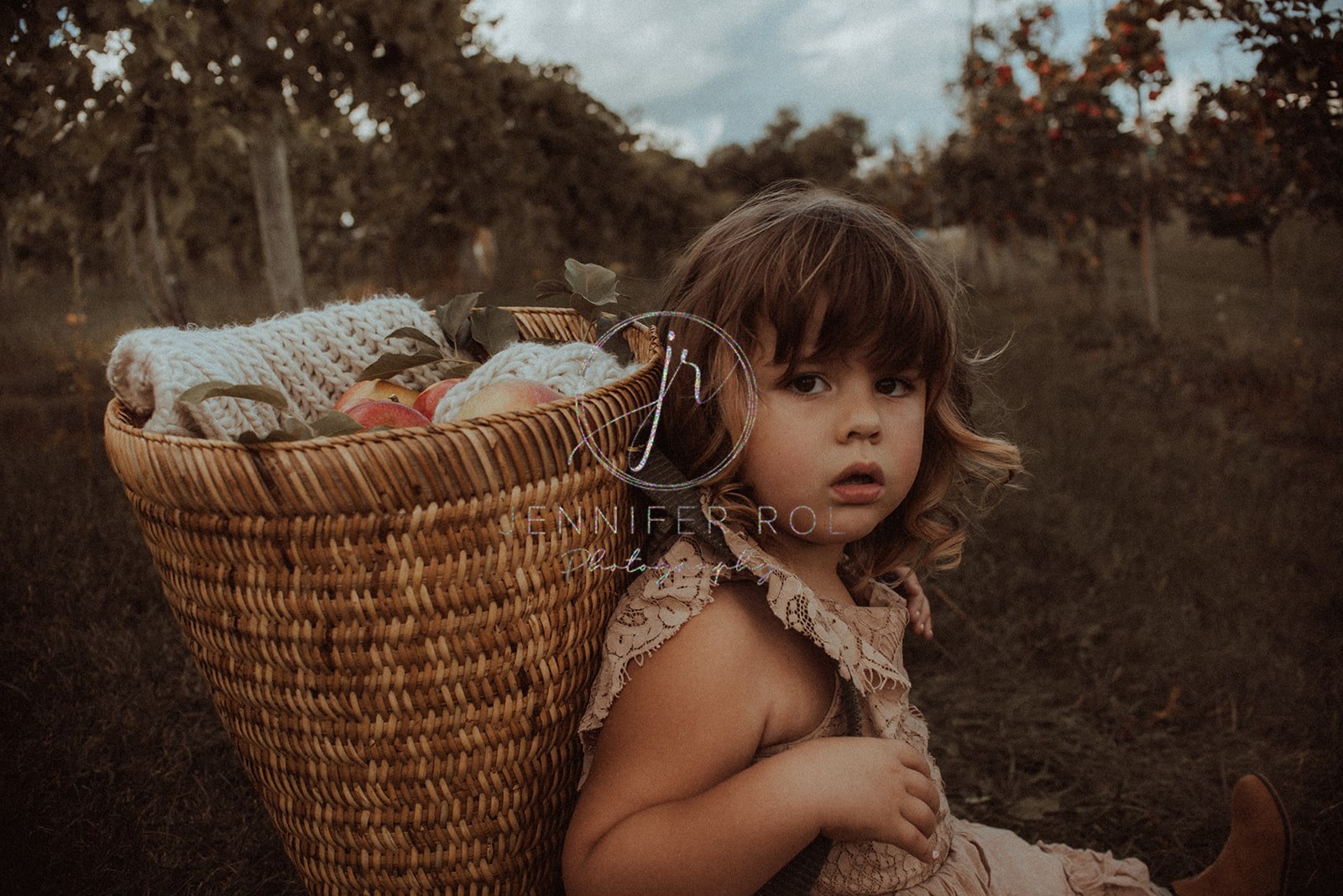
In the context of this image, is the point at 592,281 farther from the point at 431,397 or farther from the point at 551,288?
the point at 431,397

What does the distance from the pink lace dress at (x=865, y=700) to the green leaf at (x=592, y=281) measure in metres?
0.48

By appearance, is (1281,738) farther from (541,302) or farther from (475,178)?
(475,178)

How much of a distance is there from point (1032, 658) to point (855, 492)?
71.8 inches

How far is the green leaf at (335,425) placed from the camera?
1012 millimetres

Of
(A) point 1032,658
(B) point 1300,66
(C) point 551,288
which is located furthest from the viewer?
(B) point 1300,66

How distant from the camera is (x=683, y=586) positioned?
3.57 feet

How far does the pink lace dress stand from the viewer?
1.08 meters

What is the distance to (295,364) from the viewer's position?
4.28 feet

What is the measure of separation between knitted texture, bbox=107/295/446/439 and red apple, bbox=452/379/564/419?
26 cm

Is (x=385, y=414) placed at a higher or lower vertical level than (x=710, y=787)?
higher

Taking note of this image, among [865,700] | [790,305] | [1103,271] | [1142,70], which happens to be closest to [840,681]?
[865,700]

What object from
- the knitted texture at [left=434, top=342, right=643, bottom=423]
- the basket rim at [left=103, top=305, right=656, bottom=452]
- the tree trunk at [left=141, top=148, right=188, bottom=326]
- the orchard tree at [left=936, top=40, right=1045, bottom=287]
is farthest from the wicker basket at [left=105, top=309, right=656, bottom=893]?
the orchard tree at [left=936, top=40, right=1045, bottom=287]

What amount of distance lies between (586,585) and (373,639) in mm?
257

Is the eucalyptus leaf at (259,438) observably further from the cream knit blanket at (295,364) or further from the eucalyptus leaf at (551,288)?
the eucalyptus leaf at (551,288)
